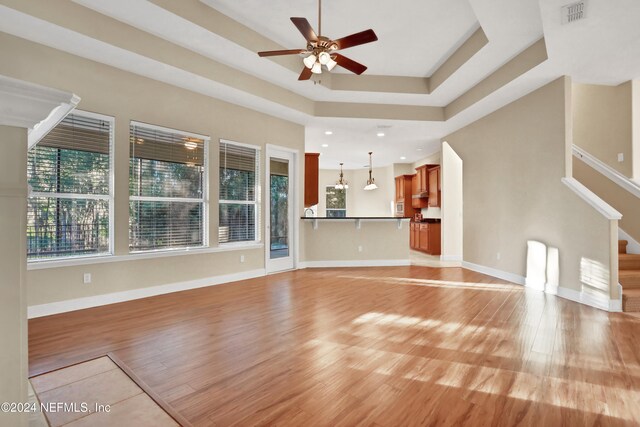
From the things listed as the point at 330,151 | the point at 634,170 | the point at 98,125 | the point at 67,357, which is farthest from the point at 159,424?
the point at 330,151

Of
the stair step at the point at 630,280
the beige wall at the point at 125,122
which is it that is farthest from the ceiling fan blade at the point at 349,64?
the stair step at the point at 630,280

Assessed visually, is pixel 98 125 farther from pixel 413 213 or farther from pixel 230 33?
pixel 413 213

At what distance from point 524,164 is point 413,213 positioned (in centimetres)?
576

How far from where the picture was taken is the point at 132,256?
13.6ft

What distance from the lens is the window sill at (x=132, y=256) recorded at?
345cm

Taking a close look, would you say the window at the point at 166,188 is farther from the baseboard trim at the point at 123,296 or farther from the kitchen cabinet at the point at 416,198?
the kitchen cabinet at the point at 416,198

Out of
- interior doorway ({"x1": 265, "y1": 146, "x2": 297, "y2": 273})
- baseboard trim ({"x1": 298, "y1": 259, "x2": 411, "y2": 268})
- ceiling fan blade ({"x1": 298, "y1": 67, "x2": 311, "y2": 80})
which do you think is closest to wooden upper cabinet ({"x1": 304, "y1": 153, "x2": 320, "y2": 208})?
interior doorway ({"x1": 265, "y1": 146, "x2": 297, "y2": 273})

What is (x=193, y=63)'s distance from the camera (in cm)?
423

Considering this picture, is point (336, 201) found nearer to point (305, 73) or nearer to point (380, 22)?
point (380, 22)

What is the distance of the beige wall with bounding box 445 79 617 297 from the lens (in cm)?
416

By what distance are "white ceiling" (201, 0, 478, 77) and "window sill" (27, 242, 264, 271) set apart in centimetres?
325

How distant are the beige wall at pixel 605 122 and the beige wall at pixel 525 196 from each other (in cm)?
140

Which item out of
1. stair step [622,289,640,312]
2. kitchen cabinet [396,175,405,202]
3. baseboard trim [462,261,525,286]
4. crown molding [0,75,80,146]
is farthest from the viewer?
kitchen cabinet [396,175,405,202]

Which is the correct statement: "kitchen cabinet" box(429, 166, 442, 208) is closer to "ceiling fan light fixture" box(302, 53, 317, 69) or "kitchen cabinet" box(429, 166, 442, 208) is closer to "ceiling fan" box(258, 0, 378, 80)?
"ceiling fan" box(258, 0, 378, 80)
